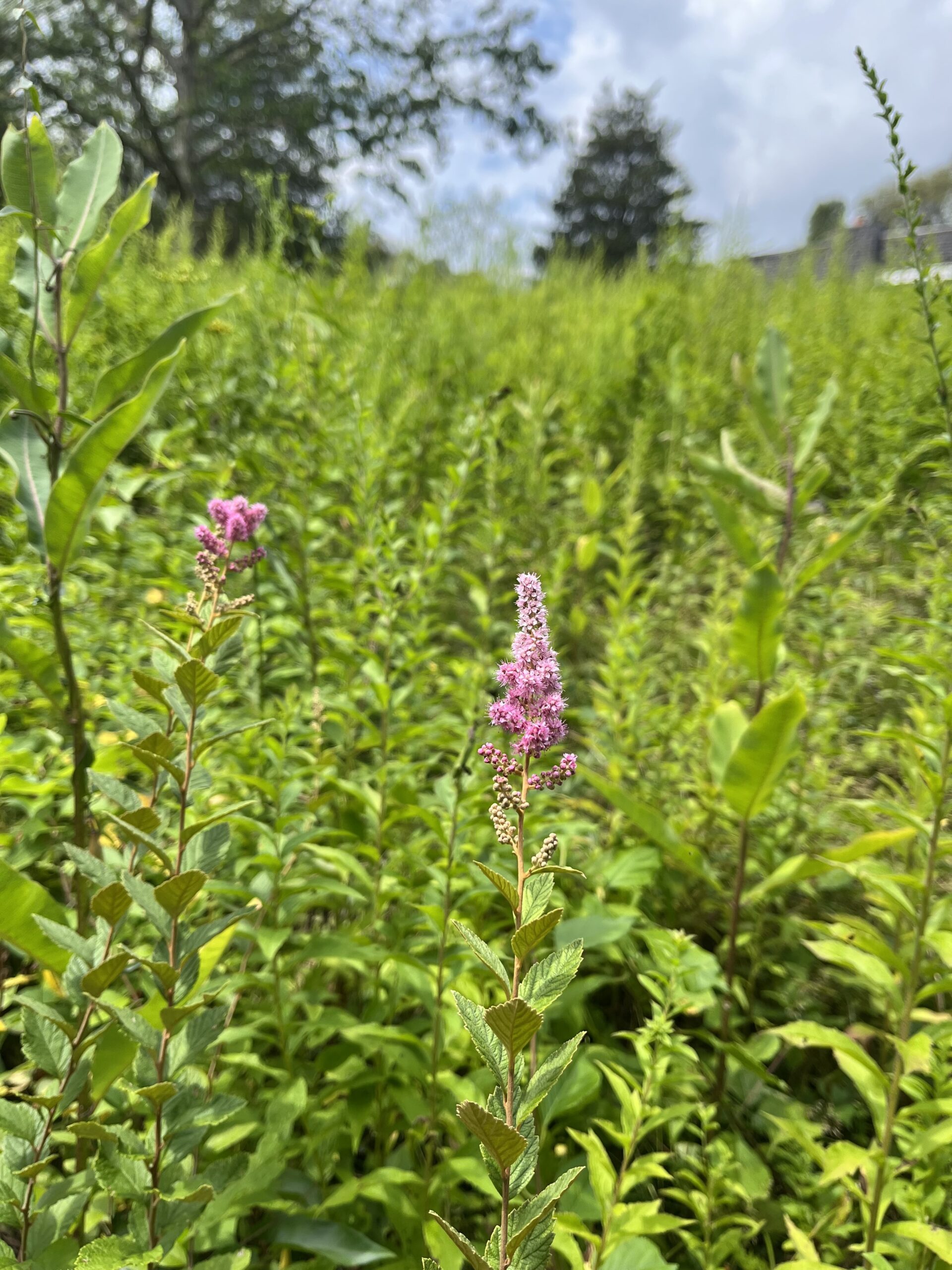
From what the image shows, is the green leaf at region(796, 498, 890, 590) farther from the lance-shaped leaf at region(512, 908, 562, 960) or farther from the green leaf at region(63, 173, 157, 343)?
the green leaf at region(63, 173, 157, 343)

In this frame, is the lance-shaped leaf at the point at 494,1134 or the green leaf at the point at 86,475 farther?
the green leaf at the point at 86,475

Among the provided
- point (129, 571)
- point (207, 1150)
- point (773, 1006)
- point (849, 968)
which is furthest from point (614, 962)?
point (129, 571)

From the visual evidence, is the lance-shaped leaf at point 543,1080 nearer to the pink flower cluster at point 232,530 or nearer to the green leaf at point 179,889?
the green leaf at point 179,889

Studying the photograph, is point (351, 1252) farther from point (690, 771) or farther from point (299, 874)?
point (690, 771)

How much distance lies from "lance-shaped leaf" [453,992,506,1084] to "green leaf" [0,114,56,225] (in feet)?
3.30

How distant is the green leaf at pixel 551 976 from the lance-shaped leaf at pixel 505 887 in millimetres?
47

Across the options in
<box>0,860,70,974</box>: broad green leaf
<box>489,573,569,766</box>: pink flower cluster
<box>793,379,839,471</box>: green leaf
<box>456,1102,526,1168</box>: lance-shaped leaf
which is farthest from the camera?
<box>793,379,839,471</box>: green leaf

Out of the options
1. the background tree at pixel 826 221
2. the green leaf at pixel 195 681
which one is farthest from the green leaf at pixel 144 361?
the background tree at pixel 826 221

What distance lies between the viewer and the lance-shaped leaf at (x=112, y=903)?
0.72m

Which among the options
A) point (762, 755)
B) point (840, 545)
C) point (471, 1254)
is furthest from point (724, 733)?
point (471, 1254)

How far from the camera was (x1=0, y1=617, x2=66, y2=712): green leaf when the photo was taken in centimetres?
85

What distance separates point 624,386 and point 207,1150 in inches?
147

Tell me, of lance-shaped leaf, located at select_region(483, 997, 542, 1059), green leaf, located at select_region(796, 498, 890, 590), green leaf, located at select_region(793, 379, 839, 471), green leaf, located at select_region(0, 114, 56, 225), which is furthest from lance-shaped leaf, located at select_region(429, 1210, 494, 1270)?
green leaf, located at select_region(793, 379, 839, 471)

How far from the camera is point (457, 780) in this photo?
1.14m
